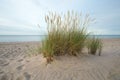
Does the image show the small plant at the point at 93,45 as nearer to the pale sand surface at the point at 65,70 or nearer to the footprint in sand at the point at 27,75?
the pale sand surface at the point at 65,70

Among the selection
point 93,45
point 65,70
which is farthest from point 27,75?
point 93,45

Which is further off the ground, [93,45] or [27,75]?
[93,45]

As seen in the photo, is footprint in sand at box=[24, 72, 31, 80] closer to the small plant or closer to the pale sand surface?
the pale sand surface

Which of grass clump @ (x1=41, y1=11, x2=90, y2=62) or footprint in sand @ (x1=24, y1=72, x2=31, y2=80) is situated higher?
grass clump @ (x1=41, y1=11, x2=90, y2=62)

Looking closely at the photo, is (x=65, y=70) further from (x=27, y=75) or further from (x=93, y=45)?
(x=93, y=45)

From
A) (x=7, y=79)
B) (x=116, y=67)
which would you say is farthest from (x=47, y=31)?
(x=116, y=67)

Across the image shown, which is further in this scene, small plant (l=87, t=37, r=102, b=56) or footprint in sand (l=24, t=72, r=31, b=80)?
small plant (l=87, t=37, r=102, b=56)

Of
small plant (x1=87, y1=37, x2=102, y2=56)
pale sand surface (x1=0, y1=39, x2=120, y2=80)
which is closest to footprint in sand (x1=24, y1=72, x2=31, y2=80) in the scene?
pale sand surface (x1=0, y1=39, x2=120, y2=80)

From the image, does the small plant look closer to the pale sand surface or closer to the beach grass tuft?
the beach grass tuft

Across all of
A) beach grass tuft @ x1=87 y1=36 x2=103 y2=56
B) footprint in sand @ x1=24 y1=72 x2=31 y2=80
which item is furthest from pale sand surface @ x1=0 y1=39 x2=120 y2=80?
beach grass tuft @ x1=87 y1=36 x2=103 y2=56

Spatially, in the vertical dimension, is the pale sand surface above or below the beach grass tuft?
below

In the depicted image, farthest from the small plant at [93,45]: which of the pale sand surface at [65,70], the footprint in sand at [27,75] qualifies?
the footprint in sand at [27,75]

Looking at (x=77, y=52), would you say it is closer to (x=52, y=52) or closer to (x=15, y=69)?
(x=52, y=52)

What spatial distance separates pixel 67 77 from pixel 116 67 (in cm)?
143
